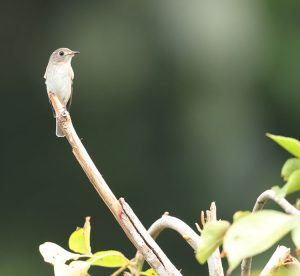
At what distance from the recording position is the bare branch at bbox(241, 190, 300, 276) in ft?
1.86

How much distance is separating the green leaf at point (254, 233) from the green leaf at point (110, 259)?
13.6 inches

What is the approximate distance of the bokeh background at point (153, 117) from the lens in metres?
7.47

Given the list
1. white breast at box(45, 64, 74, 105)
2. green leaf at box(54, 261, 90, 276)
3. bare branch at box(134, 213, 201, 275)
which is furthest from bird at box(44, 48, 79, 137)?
green leaf at box(54, 261, 90, 276)

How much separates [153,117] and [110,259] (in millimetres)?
7623

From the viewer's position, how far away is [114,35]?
812cm

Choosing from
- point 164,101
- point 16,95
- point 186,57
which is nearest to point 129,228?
point 186,57

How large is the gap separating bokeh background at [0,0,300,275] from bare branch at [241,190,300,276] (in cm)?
625

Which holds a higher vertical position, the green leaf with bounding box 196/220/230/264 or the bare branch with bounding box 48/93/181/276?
the green leaf with bounding box 196/220/230/264

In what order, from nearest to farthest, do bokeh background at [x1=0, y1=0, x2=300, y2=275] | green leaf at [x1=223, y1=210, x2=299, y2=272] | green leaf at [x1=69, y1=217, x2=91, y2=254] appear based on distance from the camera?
green leaf at [x1=223, y1=210, x2=299, y2=272], green leaf at [x1=69, y1=217, x2=91, y2=254], bokeh background at [x1=0, y1=0, x2=300, y2=275]

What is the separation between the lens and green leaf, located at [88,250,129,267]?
85cm

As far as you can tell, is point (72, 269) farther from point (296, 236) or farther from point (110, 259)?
point (296, 236)

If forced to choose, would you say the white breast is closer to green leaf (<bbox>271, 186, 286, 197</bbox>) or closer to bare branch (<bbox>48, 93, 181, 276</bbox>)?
bare branch (<bbox>48, 93, 181, 276</bbox>)

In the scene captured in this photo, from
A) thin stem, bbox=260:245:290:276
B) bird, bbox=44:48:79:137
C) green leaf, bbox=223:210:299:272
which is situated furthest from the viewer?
bird, bbox=44:48:79:137

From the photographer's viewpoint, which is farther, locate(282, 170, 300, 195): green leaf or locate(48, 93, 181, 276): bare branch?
locate(48, 93, 181, 276): bare branch
